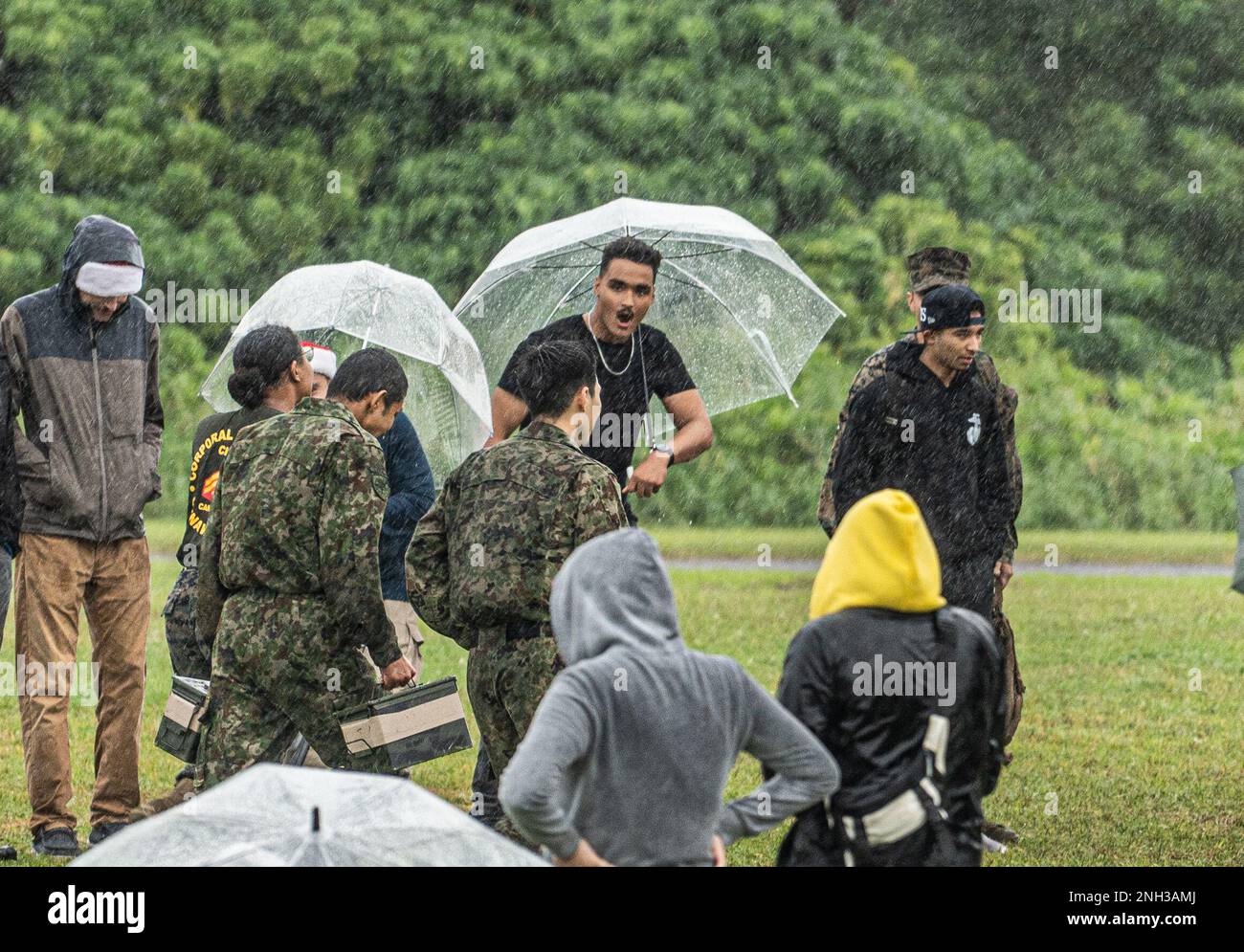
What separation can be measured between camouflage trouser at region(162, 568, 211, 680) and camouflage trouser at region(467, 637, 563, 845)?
6.30 ft

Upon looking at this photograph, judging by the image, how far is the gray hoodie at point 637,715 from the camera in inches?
160

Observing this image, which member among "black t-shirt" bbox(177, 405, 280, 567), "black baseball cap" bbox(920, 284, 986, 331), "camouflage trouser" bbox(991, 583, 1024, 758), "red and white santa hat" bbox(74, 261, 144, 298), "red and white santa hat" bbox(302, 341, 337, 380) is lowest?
"camouflage trouser" bbox(991, 583, 1024, 758)

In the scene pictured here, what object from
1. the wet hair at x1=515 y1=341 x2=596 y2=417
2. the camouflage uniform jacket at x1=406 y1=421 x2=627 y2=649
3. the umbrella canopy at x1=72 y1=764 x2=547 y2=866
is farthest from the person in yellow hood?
the wet hair at x1=515 y1=341 x2=596 y2=417

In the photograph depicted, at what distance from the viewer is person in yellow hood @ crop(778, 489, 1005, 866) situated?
4523mm

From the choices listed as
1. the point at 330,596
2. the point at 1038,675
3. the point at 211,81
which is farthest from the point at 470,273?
the point at 330,596

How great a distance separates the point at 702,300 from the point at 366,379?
240cm

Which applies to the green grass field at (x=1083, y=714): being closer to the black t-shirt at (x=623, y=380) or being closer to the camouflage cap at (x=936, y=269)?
the black t-shirt at (x=623, y=380)

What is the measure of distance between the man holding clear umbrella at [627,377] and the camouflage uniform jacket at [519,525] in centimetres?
122

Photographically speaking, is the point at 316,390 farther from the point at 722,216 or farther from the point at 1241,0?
the point at 1241,0

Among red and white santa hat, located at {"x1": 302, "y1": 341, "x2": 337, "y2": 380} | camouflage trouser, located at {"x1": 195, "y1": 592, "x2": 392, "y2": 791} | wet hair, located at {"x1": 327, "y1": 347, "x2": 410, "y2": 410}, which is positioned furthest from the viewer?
red and white santa hat, located at {"x1": 302, "y1": 341, "x2": 337, "y2": 380}

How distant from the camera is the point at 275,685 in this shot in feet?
20.1

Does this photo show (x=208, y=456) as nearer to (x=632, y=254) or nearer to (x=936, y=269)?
(x=632, y=254)

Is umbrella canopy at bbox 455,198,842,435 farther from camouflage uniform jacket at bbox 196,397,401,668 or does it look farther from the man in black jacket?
camouflage uniform jacket at bbox 196,397,401,668

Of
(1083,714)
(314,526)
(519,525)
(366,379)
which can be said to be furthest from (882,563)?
(1083,714)
